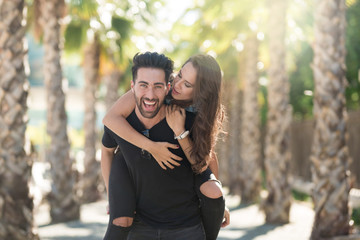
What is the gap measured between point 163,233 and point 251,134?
13488 mm

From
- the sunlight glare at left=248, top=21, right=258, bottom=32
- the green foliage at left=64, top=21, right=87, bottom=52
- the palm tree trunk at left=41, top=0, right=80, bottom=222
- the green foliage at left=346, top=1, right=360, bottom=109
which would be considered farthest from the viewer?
the green foliage at left=346, top=1, right=360, bottom=109

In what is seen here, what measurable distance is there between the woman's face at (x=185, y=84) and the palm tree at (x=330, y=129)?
216 inches

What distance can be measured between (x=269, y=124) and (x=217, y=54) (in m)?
9.28

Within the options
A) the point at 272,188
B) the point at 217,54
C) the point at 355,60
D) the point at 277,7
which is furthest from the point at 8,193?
the point at 355,60

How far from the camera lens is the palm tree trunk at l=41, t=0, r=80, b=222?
1262 centimetres

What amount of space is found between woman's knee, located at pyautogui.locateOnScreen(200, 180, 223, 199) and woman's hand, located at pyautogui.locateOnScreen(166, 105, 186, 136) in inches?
14.0

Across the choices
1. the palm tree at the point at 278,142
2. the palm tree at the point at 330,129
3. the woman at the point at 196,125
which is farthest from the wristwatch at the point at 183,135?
the palm tree at the point at 278,142

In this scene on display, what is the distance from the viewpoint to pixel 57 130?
1275 cm

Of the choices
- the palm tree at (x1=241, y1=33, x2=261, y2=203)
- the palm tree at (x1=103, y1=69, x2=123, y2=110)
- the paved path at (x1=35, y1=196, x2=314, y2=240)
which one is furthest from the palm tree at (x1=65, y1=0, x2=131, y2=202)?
the palm tree at (x1=241, y1=33, x2=261, y2=203)

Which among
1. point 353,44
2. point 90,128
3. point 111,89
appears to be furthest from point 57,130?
→ point 353,44

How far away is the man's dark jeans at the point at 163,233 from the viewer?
11.1 ft

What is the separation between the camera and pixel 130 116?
11.9ft

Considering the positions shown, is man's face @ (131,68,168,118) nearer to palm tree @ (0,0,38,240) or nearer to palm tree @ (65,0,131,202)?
palm tree @ (0,0,38,240)

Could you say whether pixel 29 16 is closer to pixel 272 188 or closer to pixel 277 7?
pixel 277 7
